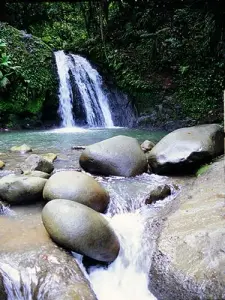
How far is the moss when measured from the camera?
422 inches

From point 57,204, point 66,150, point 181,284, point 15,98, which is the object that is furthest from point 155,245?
point 15,98

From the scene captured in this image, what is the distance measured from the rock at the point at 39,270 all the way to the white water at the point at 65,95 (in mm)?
8236

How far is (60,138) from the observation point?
341 inches

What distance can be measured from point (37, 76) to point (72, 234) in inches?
349

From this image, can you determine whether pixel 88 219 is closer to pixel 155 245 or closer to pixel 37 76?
pixel 155 245

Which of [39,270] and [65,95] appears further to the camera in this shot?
[65,95]

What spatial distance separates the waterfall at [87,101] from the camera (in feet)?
38.0

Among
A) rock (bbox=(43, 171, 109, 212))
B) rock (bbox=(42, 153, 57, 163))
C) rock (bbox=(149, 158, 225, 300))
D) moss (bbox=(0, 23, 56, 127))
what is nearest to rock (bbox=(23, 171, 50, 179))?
rock (bbox=(43, 171, 109, 212))

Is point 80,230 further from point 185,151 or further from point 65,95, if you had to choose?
point 65,95

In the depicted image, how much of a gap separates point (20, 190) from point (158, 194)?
1.74m

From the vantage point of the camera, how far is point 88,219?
339 centimetres

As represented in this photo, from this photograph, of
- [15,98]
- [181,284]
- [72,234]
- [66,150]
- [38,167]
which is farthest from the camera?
[15,98]

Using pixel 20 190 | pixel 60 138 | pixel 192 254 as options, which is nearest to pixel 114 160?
pixel 20 190

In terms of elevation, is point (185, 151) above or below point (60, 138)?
above
